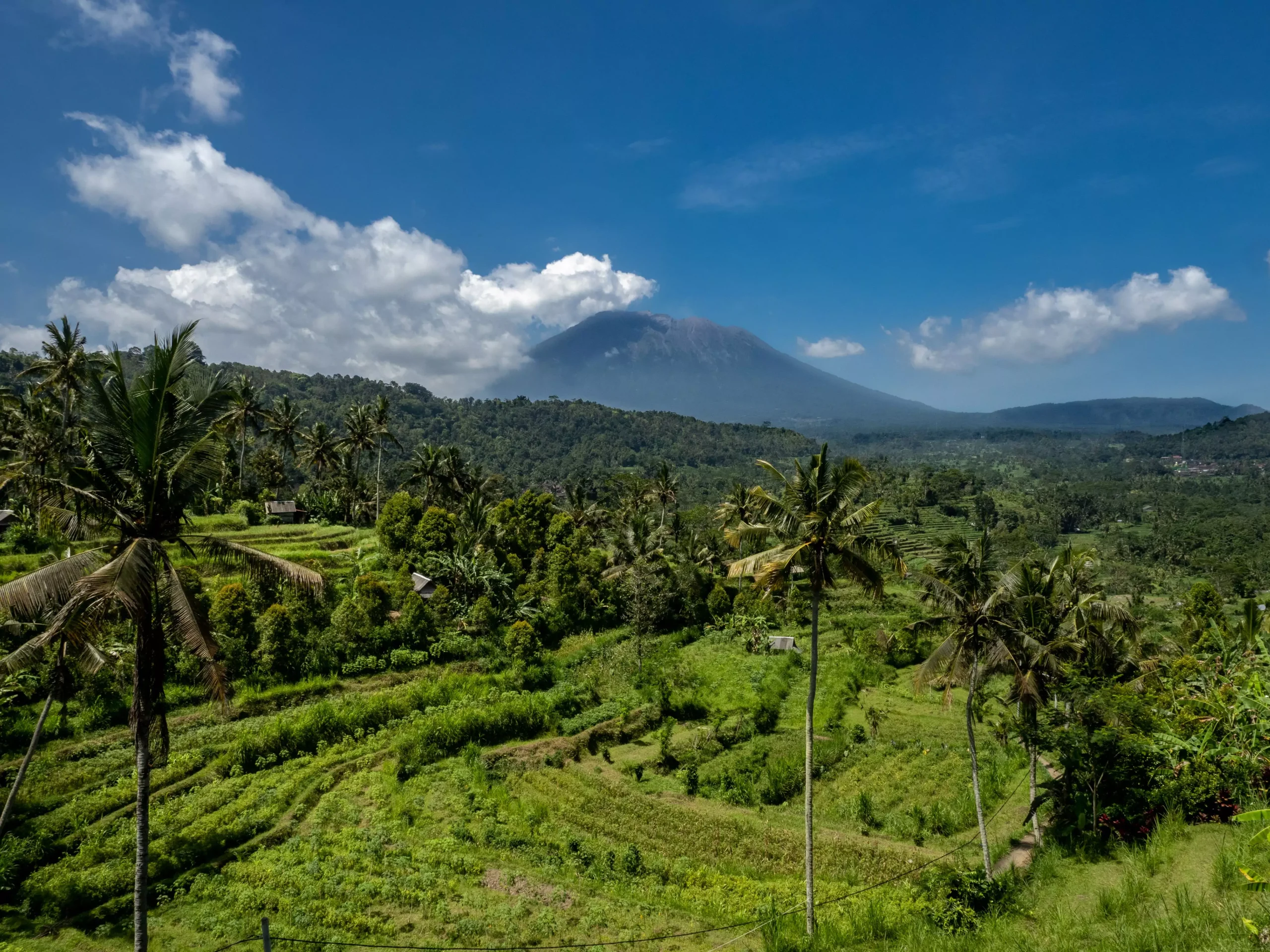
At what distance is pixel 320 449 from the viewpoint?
170 ft

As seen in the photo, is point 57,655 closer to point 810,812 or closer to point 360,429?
point 810,812

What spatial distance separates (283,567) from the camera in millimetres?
9062

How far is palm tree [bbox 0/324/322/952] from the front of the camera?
8.23 m

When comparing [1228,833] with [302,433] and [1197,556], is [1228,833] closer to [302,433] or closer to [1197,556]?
[302,433]

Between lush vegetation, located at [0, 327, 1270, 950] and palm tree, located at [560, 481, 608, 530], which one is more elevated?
palm tree, located at [560, 481, 608, 530]

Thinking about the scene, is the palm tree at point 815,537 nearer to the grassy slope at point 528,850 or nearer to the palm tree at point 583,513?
the grassy slope at point 528,850

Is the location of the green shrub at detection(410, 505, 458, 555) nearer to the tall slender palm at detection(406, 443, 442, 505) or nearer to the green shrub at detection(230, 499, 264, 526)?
the tall slender palm at detection(406, 443, 442, 505)

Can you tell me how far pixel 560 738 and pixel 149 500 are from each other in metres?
18.9

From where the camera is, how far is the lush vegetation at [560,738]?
908 centimetres

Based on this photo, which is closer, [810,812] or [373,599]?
[810,812]

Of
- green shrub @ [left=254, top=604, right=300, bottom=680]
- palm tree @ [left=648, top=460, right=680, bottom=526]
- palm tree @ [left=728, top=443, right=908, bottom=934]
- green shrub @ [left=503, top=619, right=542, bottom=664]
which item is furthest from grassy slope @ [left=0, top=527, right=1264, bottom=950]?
palm tree @ [left=648, top=460, right=680, bottom=526]

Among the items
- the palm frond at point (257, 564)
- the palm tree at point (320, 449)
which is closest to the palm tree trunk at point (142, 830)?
the palm frond at point (257, 564)

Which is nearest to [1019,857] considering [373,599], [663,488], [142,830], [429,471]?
[142,830]

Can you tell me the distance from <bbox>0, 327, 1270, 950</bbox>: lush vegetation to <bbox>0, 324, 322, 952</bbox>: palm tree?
0.16 feet
